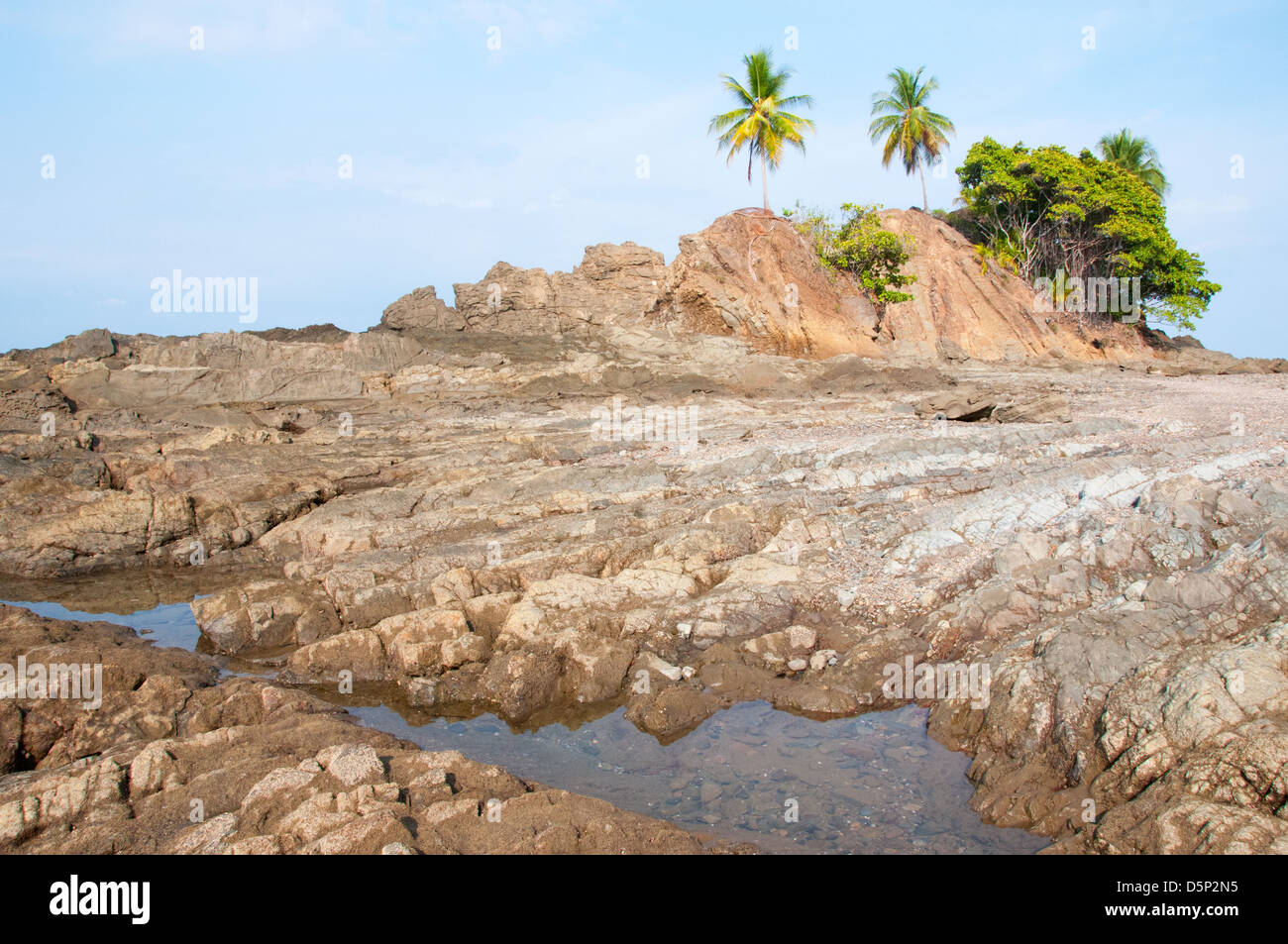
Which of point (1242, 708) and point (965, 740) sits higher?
point (1242, 708)

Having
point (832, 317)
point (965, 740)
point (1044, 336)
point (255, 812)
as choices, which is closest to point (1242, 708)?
point (965, 740)

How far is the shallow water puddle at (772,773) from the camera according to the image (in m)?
5.96

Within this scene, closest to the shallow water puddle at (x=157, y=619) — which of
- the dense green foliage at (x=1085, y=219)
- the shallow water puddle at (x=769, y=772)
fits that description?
the shallow water puddle at (x=769, y=772)

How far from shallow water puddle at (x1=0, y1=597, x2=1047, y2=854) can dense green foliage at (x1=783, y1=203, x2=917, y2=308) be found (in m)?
30.8

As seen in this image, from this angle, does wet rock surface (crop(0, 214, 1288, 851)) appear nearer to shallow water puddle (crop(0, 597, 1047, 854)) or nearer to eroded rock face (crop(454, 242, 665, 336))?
shallow water puddle (crop(0, 597, 1047, 854))

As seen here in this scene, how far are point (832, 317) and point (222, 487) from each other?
83.8ft

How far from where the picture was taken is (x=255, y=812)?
5.29 meters

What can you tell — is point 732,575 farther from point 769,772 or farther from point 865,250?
point 865,250

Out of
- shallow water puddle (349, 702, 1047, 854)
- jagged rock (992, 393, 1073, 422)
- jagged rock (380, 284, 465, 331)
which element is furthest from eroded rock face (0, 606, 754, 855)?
jagged rock (380, 284, 465, 331)

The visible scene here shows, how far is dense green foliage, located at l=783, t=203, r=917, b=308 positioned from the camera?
116ft

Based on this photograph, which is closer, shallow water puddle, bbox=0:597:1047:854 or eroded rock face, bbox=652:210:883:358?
shallow water puddle, bbox=0:597:1047:854

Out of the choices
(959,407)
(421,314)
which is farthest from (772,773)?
(421,314)
